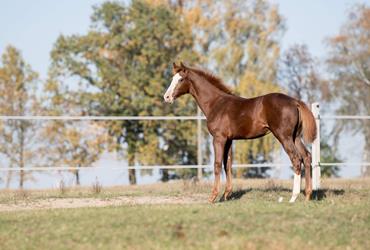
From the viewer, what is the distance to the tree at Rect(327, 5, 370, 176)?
4544cm

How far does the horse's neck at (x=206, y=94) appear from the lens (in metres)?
11.9

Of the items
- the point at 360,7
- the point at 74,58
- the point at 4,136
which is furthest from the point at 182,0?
the point at 4,136

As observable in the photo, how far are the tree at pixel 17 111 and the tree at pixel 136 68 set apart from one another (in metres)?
2.92

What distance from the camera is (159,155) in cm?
3678

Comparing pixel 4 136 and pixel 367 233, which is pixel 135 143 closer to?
pixel 4 136

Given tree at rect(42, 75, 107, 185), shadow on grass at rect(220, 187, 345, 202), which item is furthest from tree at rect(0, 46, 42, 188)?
shadow on grass at rect(220, 187, 345, 202)

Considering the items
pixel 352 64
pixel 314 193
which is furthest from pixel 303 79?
pixel 314 193

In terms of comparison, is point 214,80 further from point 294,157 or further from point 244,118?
point 294,157

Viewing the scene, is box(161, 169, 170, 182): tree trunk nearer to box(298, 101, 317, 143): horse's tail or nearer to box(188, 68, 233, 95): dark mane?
box(188, 68, 233, 95): dark mane

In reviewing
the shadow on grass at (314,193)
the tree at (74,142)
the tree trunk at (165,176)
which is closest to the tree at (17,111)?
the tree at (74,142)

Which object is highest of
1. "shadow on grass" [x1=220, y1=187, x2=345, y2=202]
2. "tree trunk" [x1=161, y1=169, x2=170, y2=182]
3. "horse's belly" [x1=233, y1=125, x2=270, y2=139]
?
"horse's belly" [x1=233, y1=125, x2=270, y2=139]

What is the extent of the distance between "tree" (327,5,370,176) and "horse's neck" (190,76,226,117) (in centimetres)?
3522

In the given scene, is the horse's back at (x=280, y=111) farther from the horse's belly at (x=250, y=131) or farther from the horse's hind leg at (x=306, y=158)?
the horse's hind leg at (x=306, y=158)

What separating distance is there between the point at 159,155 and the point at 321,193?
24729 millimetres
